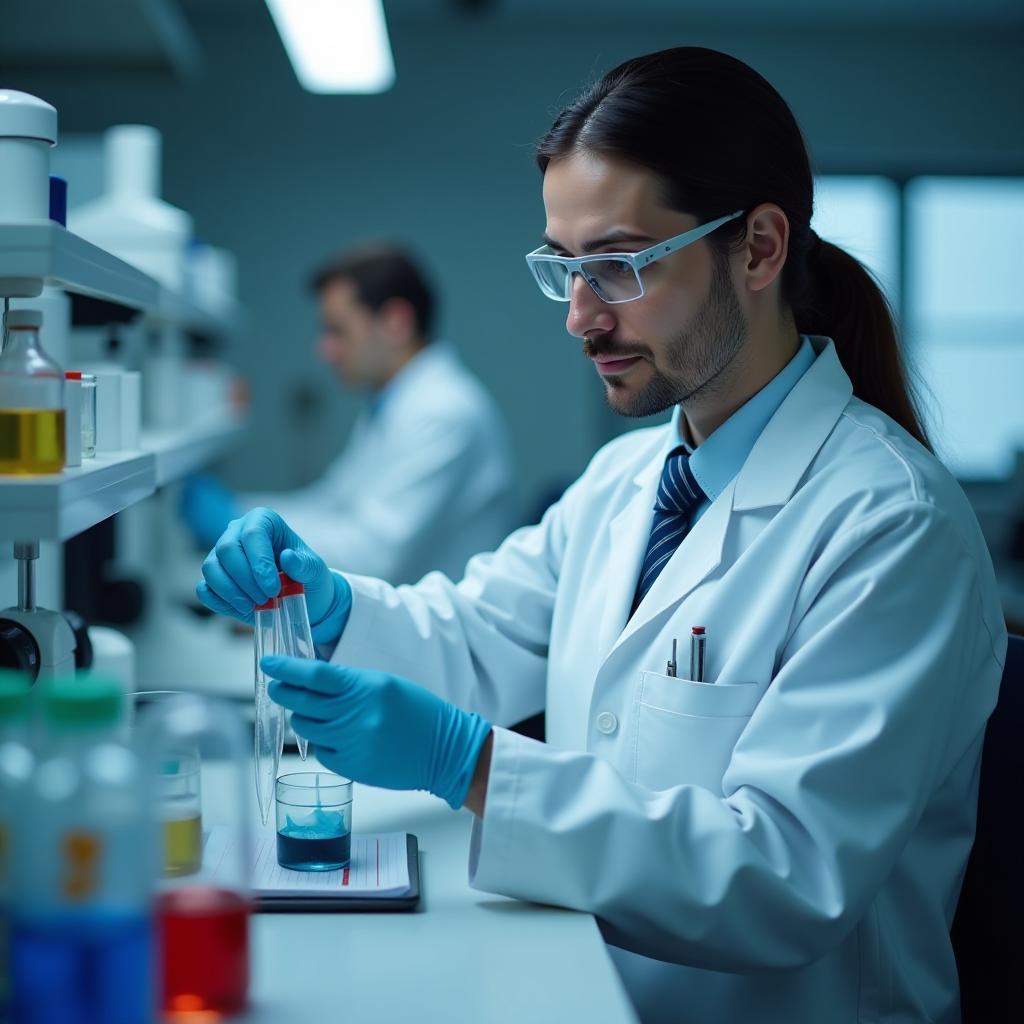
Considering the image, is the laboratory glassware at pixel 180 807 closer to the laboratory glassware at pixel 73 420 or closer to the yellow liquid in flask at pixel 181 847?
the yellow liquid in flask at pixel 181 847

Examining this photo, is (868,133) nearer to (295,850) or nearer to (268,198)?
(268,198)

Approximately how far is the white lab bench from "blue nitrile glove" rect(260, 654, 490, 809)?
0.36ft

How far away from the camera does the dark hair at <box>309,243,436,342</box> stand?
3.49 meters

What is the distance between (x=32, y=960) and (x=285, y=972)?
0.87 ft

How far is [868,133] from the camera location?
4738mm

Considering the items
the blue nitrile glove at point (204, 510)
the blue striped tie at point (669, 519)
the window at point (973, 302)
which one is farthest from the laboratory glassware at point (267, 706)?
the window at point (973, 302)

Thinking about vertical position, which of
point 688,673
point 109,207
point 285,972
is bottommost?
point 285,972

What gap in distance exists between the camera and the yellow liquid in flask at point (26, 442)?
0.96 metres

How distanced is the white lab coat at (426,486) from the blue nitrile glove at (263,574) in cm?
167

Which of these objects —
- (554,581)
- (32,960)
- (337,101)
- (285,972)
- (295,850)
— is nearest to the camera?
(32,960)

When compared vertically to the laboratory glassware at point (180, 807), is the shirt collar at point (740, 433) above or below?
above

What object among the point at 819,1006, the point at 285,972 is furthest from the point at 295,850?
the point at 819,1006

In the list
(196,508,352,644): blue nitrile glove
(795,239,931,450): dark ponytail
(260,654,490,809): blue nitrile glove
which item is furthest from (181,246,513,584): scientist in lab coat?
(260,654,490,809): blue nitrile glove

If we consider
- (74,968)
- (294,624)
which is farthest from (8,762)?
(294,624)
